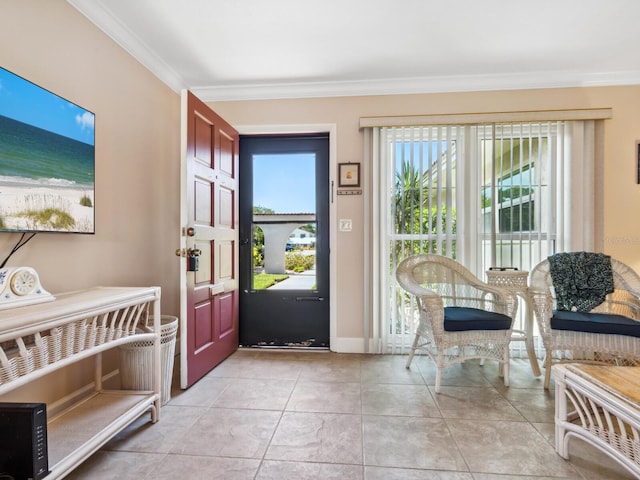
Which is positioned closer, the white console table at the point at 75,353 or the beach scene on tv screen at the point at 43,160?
the white console table at the point at 75,353

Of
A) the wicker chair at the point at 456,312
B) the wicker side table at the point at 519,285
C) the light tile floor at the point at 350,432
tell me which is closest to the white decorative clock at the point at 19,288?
the light tile floor at the point at 350,432

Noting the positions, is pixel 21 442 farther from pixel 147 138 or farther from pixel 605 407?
pixel 605 407

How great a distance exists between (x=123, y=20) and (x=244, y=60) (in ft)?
2.72

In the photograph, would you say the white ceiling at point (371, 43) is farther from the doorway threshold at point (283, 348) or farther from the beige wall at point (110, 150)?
the doorway threshold at point (283, 348)

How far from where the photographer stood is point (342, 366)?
2709 mm

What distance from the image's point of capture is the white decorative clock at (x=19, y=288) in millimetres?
1264

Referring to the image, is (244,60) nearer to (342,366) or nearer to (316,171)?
(316,171)

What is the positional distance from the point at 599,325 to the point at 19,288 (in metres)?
3.13

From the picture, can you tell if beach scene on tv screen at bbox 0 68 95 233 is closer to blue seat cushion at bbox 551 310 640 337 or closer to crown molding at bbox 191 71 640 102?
crown molding at bbox 191 71 640 102

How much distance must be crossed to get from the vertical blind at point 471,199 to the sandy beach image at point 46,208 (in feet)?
6.93

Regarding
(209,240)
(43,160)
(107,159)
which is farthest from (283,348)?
(43,160)

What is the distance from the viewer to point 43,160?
62.5 inches

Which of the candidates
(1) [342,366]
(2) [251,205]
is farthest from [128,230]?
(1) [342,366]

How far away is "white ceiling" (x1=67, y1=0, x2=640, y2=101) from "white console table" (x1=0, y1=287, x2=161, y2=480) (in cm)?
175
